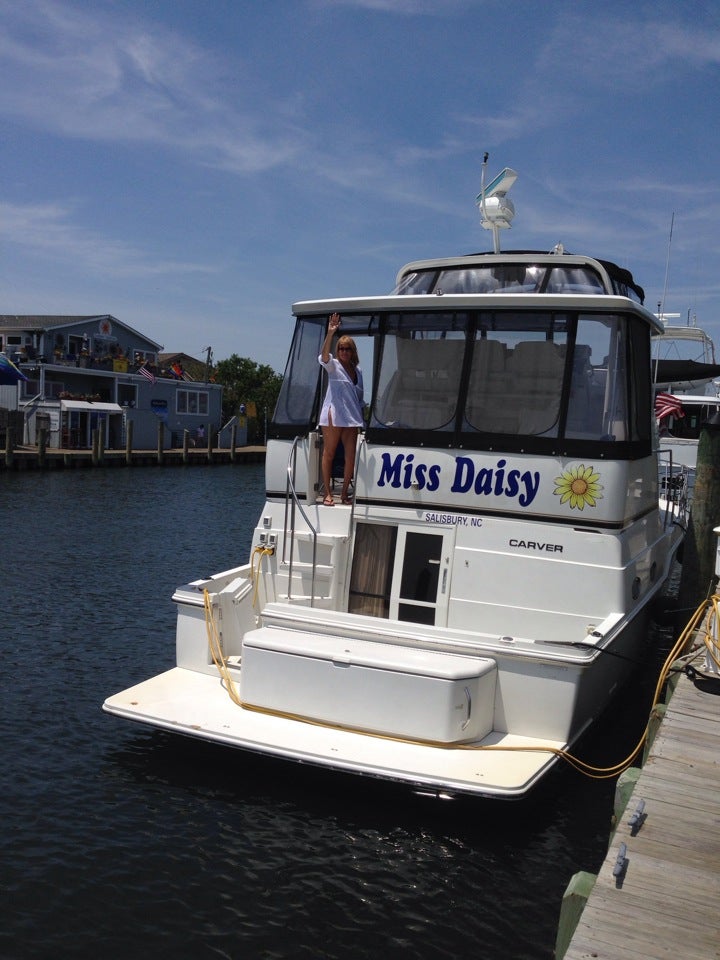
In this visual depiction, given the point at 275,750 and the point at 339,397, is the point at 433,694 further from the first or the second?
the point at 339,397

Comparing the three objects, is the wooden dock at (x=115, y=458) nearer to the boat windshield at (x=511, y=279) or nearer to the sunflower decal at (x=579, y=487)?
the boat windshield at (x=511, y=279)

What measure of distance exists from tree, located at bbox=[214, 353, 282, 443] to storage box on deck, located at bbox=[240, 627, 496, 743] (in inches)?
2411

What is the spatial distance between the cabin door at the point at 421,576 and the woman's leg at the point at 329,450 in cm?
87

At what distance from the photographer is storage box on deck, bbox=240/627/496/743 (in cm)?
646

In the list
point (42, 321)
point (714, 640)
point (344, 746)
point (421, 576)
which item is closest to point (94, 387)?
point (42, 321)

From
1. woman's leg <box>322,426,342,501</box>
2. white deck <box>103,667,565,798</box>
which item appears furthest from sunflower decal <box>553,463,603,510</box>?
woman's leg <box>322,426,342,501</box>

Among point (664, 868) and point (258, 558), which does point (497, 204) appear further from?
point (664, 868)

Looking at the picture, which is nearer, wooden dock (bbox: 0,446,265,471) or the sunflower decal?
the sunflower decal

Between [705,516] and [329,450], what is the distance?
5.70 m

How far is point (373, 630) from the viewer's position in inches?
278

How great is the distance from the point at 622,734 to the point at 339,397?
439cm

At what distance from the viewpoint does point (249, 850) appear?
249 inches

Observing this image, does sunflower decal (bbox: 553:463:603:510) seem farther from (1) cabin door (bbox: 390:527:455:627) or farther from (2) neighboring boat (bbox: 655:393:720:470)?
(2) neighboring boat (bbox: 655:393:720:470)

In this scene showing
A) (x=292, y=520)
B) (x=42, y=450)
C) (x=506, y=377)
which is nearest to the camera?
(x=506, y=377)
